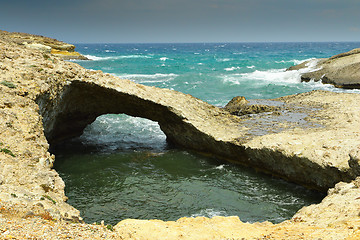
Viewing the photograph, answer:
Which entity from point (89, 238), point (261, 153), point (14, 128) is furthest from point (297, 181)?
point (14, 128)

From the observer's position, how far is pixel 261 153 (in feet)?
41.9

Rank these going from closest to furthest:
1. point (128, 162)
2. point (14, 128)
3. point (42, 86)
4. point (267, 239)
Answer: point (267, 239) < point (14, 128) < point (42, 86) < point (128, 162)

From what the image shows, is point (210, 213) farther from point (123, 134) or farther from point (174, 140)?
point (123, 134)

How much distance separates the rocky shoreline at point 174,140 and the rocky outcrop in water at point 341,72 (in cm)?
1165

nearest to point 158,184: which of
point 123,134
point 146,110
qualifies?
point 146,110

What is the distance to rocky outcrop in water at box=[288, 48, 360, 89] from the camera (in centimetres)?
2986

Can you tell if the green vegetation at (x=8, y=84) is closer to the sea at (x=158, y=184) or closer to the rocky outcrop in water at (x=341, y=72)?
the sea at (x=158, y=184)

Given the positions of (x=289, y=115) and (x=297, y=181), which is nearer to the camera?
(x=297, y=181)

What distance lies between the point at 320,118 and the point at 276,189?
18.8ft

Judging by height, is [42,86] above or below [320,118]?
above

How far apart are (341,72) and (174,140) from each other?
23014 millimetres

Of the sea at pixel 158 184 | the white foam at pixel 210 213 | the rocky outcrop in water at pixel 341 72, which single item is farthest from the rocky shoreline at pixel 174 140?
the rocky outcrop in water at pixel 341 72

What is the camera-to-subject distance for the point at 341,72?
31703 millimetres

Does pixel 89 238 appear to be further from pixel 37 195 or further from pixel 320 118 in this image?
pixel 320 118
